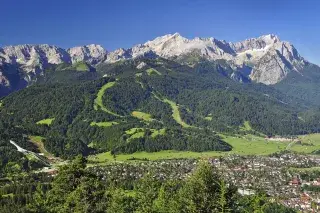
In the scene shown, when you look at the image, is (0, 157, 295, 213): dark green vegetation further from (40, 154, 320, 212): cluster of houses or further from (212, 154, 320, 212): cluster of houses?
(40, 154, 320, 212): cluster of houses

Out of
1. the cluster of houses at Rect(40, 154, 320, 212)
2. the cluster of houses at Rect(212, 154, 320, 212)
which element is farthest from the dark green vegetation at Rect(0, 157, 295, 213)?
the cluster of houses at Rect(40, 154, 320, 212)

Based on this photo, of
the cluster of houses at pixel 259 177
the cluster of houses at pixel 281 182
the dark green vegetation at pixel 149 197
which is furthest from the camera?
the cluster of houses at pixel 259 177

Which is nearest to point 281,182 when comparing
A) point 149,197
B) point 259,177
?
point 259,177

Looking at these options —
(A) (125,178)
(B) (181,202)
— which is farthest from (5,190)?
(B) (181,202)

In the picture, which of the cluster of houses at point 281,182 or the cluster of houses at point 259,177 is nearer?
the cluster of houses at point 281,182

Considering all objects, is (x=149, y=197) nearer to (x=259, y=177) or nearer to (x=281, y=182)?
(x=281, y=182)

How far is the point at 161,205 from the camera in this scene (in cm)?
5122

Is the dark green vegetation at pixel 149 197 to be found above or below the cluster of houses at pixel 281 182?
above

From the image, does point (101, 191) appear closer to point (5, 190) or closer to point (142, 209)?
point (142, 209)

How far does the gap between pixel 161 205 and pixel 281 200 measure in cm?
10116

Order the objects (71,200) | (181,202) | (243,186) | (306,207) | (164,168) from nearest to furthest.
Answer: (181,202) < (71,200) < (306,207) < (243,186) < (164,168)

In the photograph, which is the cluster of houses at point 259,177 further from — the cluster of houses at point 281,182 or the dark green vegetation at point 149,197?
the dark green vegetation at point 149,197

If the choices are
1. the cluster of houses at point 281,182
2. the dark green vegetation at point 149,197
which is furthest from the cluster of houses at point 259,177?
the dark green vegetation at point 149,197

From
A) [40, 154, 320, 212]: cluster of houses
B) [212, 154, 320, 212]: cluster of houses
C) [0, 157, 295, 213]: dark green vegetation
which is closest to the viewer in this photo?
[0, 157, 295, 213]: dark green vegetation
